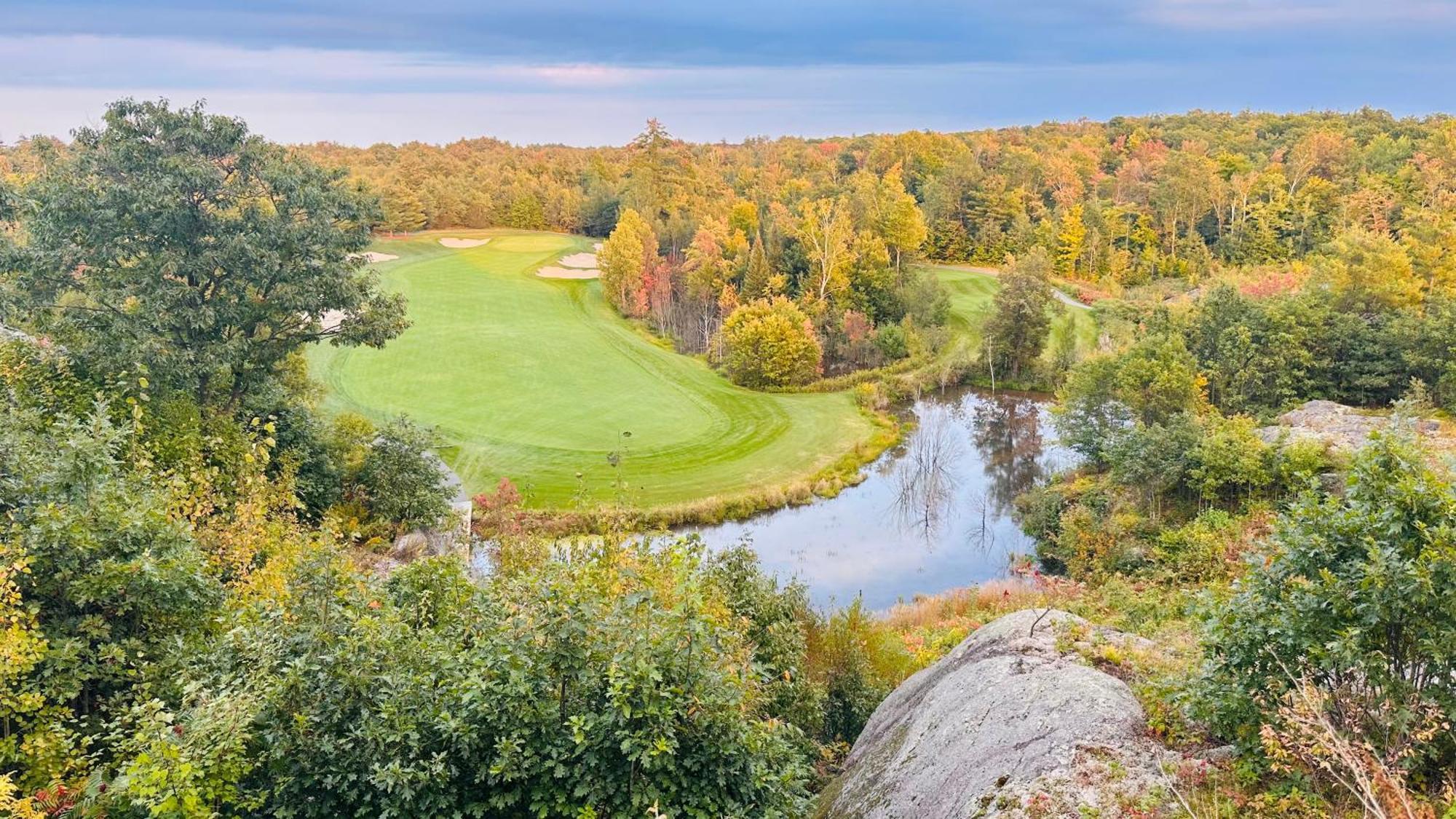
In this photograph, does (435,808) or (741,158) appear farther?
(741,158)

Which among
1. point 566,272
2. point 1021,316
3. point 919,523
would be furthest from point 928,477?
point 566,272

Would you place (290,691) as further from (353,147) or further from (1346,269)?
(353,147)

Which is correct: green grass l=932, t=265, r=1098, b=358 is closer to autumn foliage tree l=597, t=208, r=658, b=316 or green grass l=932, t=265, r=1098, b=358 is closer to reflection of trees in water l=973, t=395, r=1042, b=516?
reflection of trees in water l=973, t=395, r=1042, b=516

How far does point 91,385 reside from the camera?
1759 centimetres

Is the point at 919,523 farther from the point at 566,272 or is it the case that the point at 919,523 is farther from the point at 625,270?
the point at 566,272

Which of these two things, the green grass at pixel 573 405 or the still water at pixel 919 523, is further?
the green grass at pixel 573 405

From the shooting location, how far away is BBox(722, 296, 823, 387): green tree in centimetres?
4831

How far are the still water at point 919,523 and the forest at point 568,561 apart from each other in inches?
80.2

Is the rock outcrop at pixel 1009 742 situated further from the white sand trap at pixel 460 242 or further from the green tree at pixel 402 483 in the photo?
the white sand trap at pixel 460 242

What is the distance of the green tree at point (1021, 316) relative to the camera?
1845 inches

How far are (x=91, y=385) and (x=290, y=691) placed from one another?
15228 mm

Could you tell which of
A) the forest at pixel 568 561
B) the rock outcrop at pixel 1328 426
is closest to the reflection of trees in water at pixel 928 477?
the forest at pixel 568 561

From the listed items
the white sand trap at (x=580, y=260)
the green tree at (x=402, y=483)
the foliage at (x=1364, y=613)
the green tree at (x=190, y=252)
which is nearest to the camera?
the foliage at (x=1364, y=613)

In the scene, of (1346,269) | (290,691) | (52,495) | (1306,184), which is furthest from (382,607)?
(1306,184)
